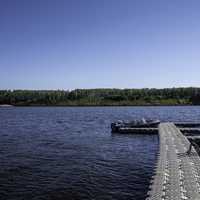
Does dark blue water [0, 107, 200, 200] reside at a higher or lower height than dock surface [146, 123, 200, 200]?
lower

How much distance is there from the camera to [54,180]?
984 inches

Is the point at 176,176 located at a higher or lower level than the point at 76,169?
higher

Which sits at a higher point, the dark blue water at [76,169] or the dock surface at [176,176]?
the dock surface at [176,176]

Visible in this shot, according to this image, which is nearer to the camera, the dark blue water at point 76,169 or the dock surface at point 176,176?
the dock surface at point 176,176

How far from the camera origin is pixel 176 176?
21.7 metres

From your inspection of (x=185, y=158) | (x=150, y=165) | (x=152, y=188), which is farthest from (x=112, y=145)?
(x=152, y=188)

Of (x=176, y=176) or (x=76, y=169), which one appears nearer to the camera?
(x=176, y=176)

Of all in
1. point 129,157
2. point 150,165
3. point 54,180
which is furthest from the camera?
point 129,157

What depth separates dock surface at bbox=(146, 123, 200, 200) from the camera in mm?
18047

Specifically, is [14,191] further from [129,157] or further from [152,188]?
[129,157]

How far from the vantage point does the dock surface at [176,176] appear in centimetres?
1805

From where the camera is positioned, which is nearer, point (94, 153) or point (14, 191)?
point (14, 191)

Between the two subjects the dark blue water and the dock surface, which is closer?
the dock surface

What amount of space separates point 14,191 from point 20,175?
3.86m
